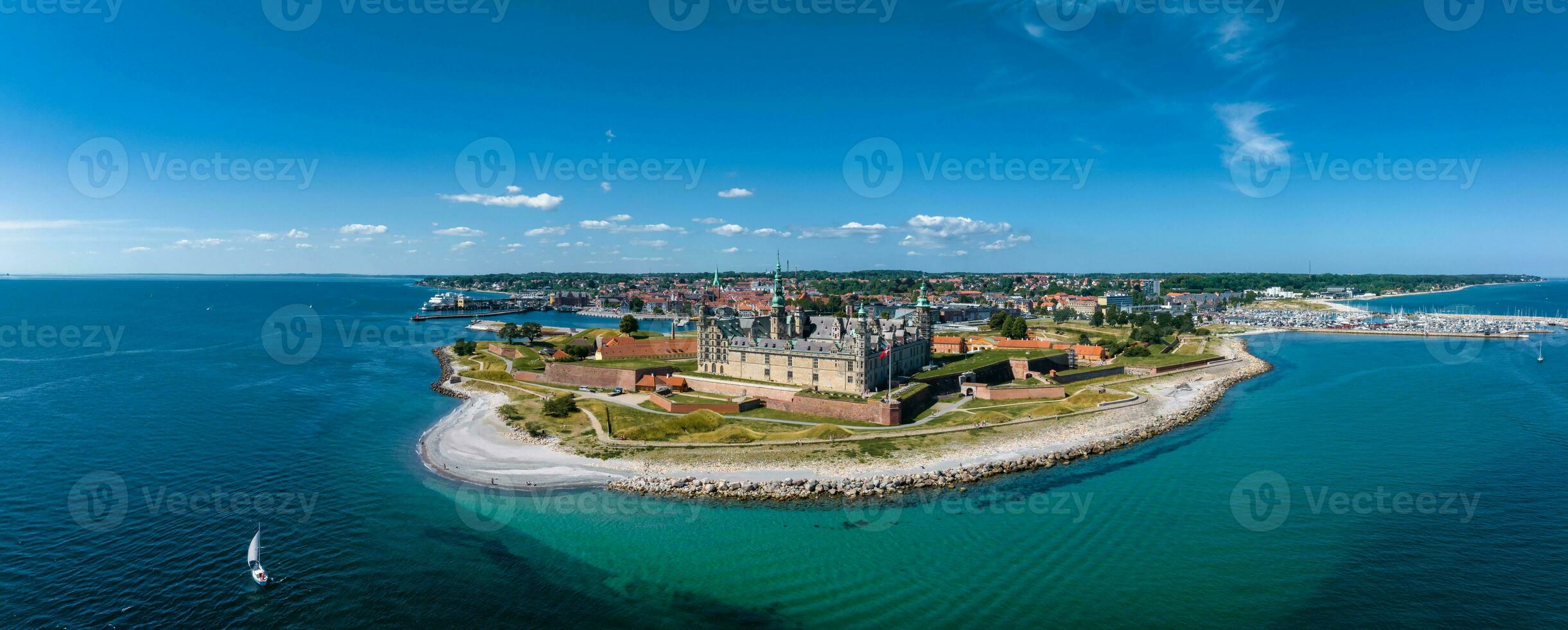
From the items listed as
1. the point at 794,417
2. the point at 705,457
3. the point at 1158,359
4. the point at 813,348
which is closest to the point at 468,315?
the point at 813,348

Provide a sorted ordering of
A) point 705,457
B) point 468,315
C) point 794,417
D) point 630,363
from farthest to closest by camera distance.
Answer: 1. point 468,315
2. point 630,363
3. point 794,417
4. point 705,457

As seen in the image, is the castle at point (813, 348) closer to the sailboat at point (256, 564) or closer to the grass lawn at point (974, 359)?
the grass lawn at point (974, 359)

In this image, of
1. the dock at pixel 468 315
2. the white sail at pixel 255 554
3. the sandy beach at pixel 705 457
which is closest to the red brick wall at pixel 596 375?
the sandy beach at pixel 705 457

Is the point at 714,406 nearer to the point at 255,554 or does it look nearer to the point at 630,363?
the point at 630,363

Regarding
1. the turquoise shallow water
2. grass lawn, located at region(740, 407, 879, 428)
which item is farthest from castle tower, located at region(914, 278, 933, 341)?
the turquoise shallow water

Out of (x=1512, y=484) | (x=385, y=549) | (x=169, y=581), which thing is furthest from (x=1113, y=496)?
(x=169, y=581)

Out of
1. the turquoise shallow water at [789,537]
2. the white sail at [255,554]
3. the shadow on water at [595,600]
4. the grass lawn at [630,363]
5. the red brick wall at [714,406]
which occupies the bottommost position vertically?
the shadow on water at [595,600]
